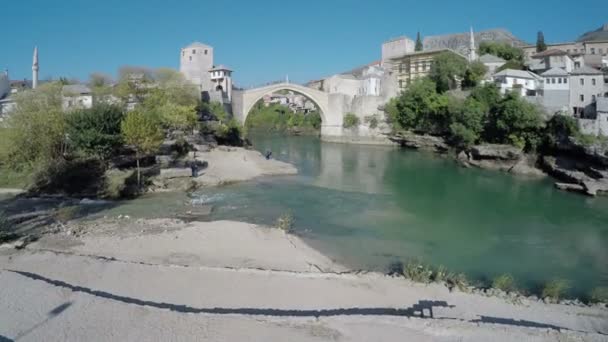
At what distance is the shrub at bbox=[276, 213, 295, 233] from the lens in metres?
11.9

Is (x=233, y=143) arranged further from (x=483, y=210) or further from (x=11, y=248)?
(x=11, y=248)

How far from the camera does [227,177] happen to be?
1961cm

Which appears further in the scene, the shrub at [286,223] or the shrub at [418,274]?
the shrub at [286,223]

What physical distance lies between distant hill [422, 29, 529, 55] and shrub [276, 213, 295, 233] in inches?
1963

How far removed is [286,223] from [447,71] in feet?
96.3

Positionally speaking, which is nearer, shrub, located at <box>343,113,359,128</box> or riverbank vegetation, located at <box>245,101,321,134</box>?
shrub, located at <box>343,113,359,128</box>

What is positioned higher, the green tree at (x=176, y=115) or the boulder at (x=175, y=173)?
the green tree at (x=176, y=115)

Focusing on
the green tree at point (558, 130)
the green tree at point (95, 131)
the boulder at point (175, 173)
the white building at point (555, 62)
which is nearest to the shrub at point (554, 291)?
the boulder at point (175, 173)

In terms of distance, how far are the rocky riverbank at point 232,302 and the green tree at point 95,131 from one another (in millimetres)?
7943

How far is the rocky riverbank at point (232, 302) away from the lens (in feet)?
18.2

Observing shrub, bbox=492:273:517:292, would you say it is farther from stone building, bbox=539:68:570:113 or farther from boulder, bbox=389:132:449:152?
boulder, bbox=389:132:449:152

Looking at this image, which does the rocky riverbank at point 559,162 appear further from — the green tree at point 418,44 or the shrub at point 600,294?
the green tree at point 418,44

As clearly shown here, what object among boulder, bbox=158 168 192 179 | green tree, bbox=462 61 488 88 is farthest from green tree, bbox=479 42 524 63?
boulder, bbox=158 168 192 179

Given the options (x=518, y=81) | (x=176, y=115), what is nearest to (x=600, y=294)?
(x=176, y=115)
